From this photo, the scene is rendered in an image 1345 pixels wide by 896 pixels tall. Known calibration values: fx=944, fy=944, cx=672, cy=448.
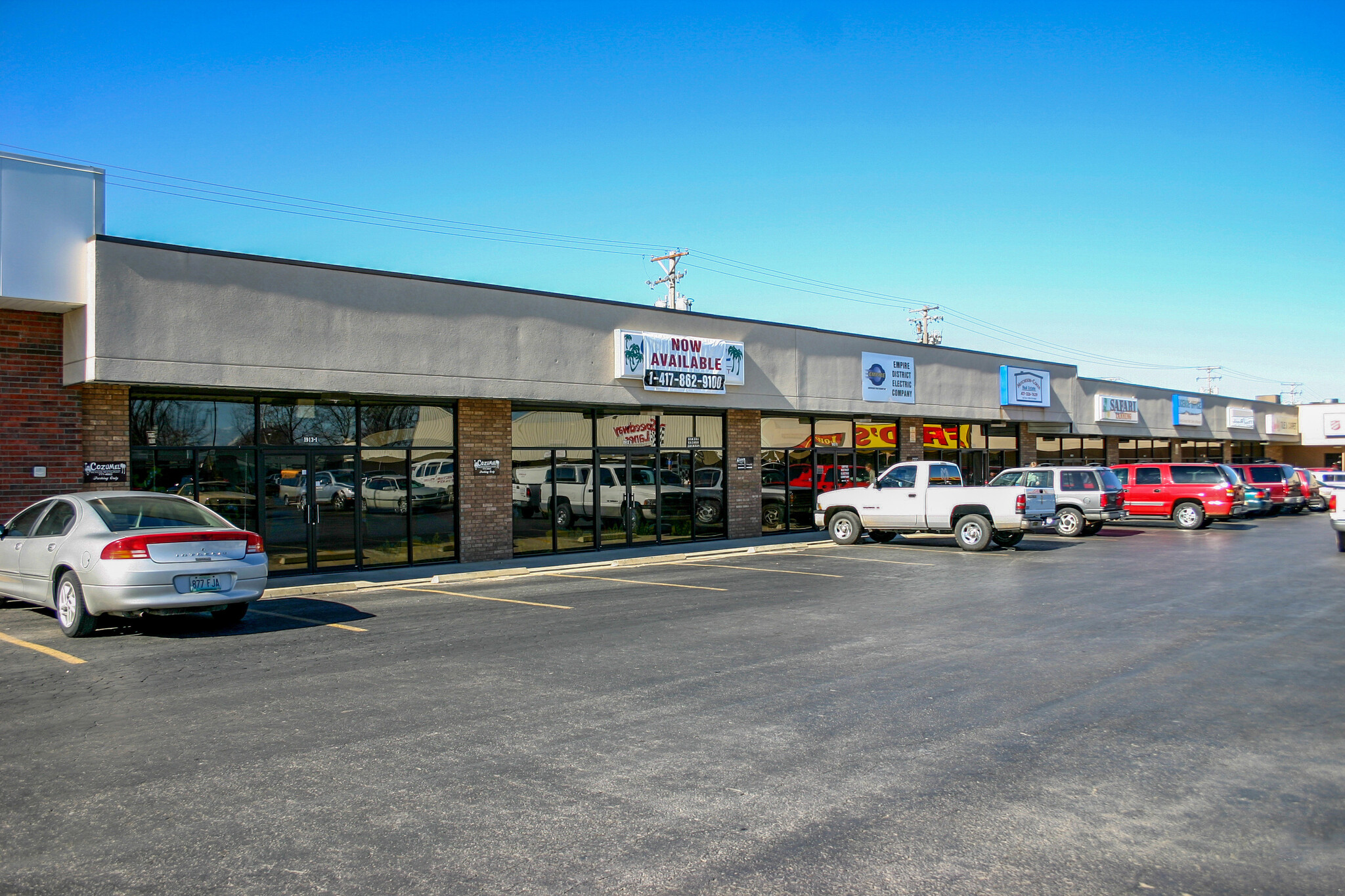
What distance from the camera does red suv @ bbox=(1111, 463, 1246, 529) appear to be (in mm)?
27906

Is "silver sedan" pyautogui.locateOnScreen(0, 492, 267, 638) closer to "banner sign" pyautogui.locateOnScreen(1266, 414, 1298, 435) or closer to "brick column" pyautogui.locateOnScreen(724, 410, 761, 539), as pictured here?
"brick column" pyautogui.locateOnScreen(724, 410, 761, 539)

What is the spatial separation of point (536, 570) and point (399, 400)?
410cm

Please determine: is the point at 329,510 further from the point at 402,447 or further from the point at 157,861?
the point at 157,861

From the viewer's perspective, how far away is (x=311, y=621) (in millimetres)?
11094

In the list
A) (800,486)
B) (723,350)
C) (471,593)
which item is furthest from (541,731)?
(800,486)

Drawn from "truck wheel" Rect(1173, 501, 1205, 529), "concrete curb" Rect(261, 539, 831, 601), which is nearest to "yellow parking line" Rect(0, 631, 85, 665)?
"concrete curb" Rect(261, 539, 831, 601)

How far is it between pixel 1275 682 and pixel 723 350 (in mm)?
14962

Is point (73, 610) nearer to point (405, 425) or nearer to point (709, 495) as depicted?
point (405, 425)

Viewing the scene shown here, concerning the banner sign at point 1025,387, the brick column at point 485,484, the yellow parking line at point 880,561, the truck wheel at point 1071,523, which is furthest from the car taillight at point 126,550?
the banner sign at point 1025,387

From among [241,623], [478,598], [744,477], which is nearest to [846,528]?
[744,477]

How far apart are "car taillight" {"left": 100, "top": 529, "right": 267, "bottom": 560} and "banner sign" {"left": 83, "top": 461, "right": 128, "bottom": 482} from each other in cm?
532

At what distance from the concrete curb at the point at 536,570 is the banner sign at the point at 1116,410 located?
18.9m

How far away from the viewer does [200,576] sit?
976 cm

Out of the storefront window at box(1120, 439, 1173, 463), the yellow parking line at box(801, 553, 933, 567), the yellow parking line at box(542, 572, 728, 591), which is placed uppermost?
the storefront window at box(1120, 439, 1173, 463)
